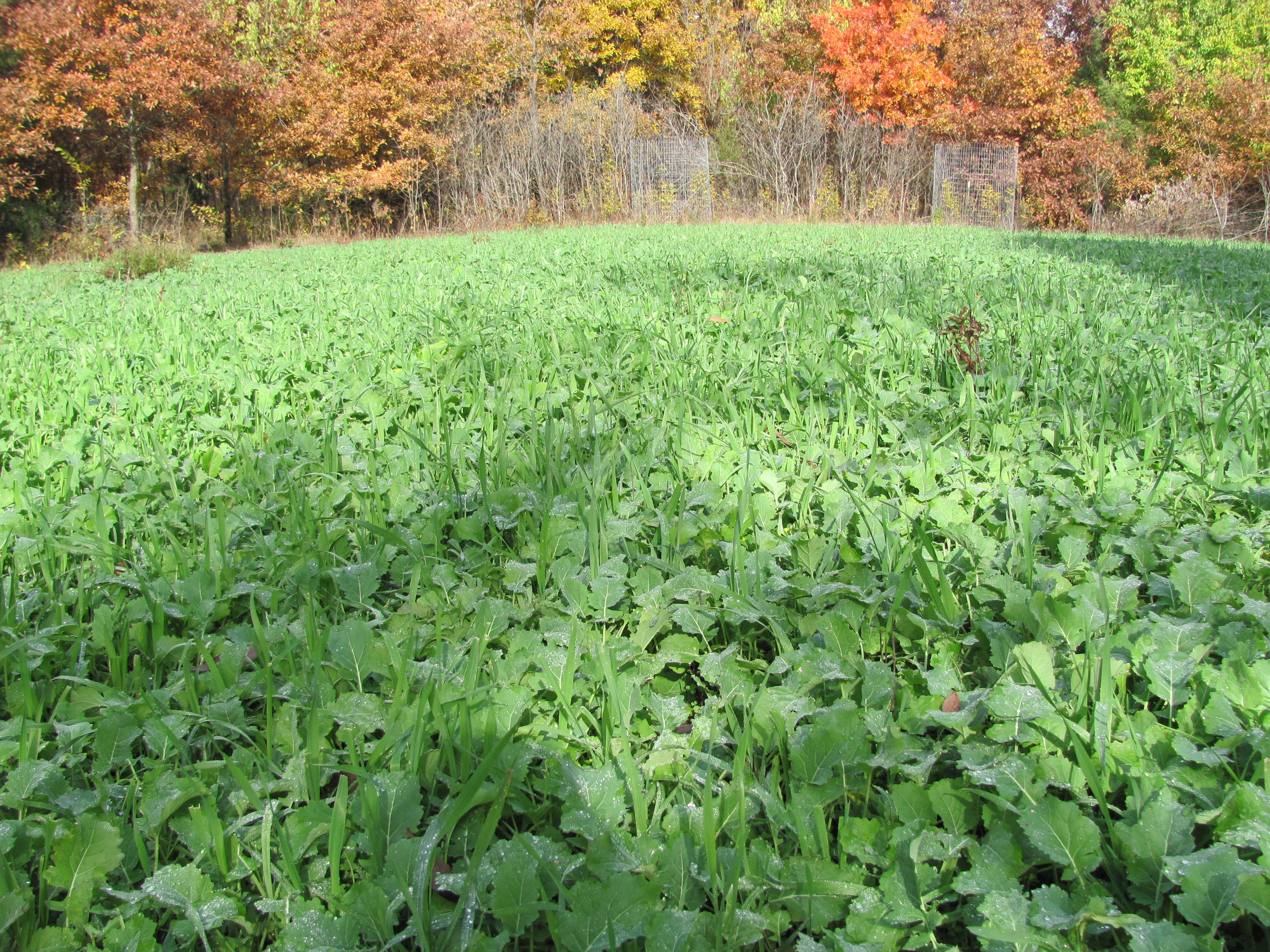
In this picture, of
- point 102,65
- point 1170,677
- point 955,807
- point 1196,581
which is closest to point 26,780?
point 955,807

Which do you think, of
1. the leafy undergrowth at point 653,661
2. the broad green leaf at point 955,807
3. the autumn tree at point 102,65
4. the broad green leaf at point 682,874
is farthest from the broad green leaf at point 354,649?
the autumn tree at point 102,65

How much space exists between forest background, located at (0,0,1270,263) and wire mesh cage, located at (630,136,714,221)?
14.5 inches

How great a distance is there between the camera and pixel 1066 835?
0.84m

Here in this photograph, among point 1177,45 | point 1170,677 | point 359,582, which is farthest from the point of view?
point 1177,45

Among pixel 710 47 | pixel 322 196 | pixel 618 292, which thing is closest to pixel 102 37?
pixel 322 196

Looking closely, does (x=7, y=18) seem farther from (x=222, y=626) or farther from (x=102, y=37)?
(x=222, y=626)

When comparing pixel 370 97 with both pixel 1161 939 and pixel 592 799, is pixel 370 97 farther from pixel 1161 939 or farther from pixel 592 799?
pixel 1161 939

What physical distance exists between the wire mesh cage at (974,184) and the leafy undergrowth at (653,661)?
1490 cm

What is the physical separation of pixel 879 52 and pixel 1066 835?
2262 cm

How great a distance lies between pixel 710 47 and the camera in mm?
22578

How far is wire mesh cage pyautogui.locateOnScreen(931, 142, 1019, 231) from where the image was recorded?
16141 millimetres

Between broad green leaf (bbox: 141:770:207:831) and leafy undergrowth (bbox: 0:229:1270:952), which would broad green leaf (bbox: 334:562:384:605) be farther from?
broad green leaf (bbox: 141:770:207:831)

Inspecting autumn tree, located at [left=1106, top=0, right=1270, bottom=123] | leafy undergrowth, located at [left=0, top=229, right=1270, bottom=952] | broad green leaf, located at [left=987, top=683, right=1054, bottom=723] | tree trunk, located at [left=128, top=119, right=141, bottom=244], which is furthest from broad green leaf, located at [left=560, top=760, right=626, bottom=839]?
autumn tree, located at [left=1106, top=0, right=1270, bottom=123]

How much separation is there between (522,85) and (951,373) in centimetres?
2122
